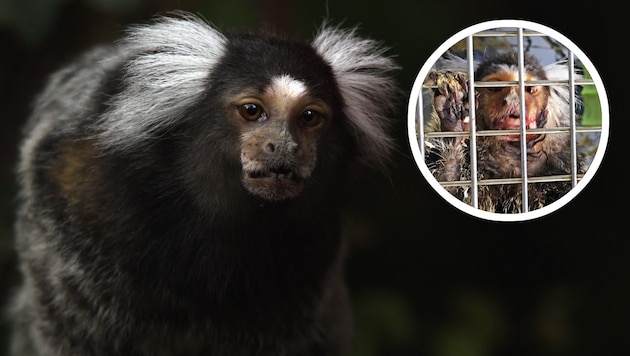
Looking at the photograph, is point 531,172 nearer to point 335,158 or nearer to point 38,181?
point 335,158

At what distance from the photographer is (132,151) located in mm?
2217

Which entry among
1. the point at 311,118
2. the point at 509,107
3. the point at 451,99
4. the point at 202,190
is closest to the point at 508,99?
the point at 509,107

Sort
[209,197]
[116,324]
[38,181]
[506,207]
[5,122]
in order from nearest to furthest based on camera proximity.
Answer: [506,207]
[209,197]
[116,324]
[38,181]
[5,122]

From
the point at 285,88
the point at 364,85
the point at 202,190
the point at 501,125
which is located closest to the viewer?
the point at 501,125

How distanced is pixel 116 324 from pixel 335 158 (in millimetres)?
729

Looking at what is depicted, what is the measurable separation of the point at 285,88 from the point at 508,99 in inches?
19.9

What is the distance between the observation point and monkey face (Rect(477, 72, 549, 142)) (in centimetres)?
192

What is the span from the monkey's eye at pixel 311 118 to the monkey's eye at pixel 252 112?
98 mm

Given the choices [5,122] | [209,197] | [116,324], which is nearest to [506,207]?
[209,197]

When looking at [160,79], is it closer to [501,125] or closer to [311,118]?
[311,118]

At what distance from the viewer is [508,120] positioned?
6.31 feet

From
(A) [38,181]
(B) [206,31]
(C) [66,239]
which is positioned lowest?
(C) [66,239]

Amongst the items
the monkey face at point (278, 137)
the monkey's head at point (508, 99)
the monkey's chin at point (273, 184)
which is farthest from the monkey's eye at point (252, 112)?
the monkey's head at point (508, 99)

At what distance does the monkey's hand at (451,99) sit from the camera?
→ 6.20ft
